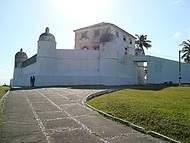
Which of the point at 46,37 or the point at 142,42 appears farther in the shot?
the point at 142,42

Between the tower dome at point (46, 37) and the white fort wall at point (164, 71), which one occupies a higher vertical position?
the tower dome at point (46, 37)

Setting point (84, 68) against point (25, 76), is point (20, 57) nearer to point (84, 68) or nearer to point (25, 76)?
point (25, 76)

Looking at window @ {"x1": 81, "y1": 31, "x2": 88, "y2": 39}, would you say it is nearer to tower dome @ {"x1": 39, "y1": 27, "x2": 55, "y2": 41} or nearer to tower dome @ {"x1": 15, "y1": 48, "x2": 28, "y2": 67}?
tower dome @ {"x1": 39, "y1": 27, "x2": 55, "y2": 41}

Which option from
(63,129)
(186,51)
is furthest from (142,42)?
(63,129)

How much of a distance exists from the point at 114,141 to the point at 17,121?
174 inches

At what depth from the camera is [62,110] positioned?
13.0 m

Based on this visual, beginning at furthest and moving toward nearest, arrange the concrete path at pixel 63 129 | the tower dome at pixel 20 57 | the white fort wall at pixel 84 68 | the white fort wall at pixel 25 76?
the tower dome at pixel 20 57
the white fort wall at pixel 25 76
the white fort wall at pixel 84 68
the concrete path at pixel 63 129

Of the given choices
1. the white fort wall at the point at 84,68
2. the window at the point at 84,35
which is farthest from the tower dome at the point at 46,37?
the window at the point at 84,35

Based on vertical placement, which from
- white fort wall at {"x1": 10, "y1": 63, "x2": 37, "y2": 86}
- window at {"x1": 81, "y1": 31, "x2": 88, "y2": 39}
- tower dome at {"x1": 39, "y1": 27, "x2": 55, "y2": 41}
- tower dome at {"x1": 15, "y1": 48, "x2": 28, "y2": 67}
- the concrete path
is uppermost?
window at {"x1": 81, "y1": 31, "x2": 88, "y2": 39}

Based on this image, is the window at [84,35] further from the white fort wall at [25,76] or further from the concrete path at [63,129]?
the concrete path at [63,129]

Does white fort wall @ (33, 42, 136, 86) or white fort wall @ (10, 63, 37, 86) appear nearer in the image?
white fort wall @ (33, 42, 136, 86)

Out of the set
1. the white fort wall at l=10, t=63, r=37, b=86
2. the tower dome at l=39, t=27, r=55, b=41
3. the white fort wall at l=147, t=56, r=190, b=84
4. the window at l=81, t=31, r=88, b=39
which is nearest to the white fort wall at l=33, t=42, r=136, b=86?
the tower dome at l=39, t=27, r=55, b=41

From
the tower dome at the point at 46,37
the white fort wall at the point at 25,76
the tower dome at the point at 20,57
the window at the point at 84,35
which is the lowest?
the white fort wall at the point at 25,76

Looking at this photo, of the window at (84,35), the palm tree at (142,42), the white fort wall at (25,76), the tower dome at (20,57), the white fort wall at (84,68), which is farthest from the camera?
the palm tree at (142,42)
